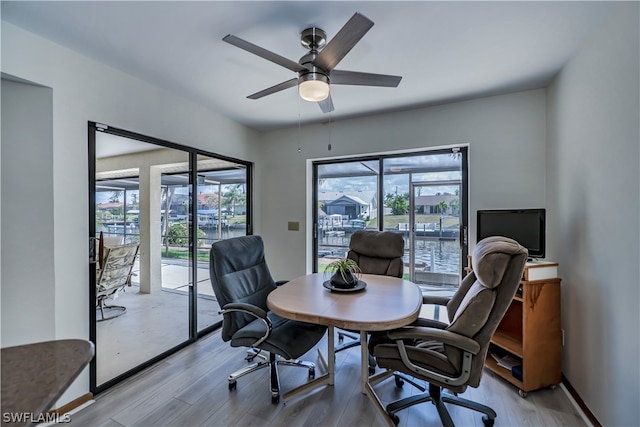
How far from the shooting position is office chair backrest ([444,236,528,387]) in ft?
4.76

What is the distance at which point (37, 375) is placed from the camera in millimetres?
742

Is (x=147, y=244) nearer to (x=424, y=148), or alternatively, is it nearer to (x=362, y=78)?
(x=362, y=78)

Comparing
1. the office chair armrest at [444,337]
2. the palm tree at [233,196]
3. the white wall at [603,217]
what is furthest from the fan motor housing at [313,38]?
the palm tree at [233,196]

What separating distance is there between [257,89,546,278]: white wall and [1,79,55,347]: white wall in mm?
2424

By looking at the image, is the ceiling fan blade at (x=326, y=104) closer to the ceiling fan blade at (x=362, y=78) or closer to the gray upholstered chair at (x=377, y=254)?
the ceiling fan blade at (x=362, y=78)

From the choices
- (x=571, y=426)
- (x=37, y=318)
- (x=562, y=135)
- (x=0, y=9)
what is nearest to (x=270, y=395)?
(x=37, y=318)

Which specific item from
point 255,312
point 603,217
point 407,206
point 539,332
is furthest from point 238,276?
point 603,217

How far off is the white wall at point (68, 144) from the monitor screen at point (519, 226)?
324 centimetres

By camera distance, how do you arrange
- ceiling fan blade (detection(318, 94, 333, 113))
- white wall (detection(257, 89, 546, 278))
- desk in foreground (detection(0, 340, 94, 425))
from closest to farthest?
1. desk in foreground (detection(0, 340, 94, 425))
2. ceiling fan blade (detection(318, 94, 333, 113))
3. white wall (detection(257, 89, 546, 278))

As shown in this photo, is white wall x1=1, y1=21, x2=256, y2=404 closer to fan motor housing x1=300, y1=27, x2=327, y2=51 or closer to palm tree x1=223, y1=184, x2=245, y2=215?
palm tree x1=223, y1=184, x2=245, y2=215

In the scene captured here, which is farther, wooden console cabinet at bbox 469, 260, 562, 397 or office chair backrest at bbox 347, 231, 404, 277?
office chair backrest at bbox 347, 231, 404, 277

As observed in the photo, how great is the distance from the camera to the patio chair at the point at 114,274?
234 centimetres

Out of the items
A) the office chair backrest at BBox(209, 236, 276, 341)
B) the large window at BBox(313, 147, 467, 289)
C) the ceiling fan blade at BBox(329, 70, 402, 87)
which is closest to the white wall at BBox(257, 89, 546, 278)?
the large window at BBox(313, 147, 467, 289)

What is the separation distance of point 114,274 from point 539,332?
3.48 m
